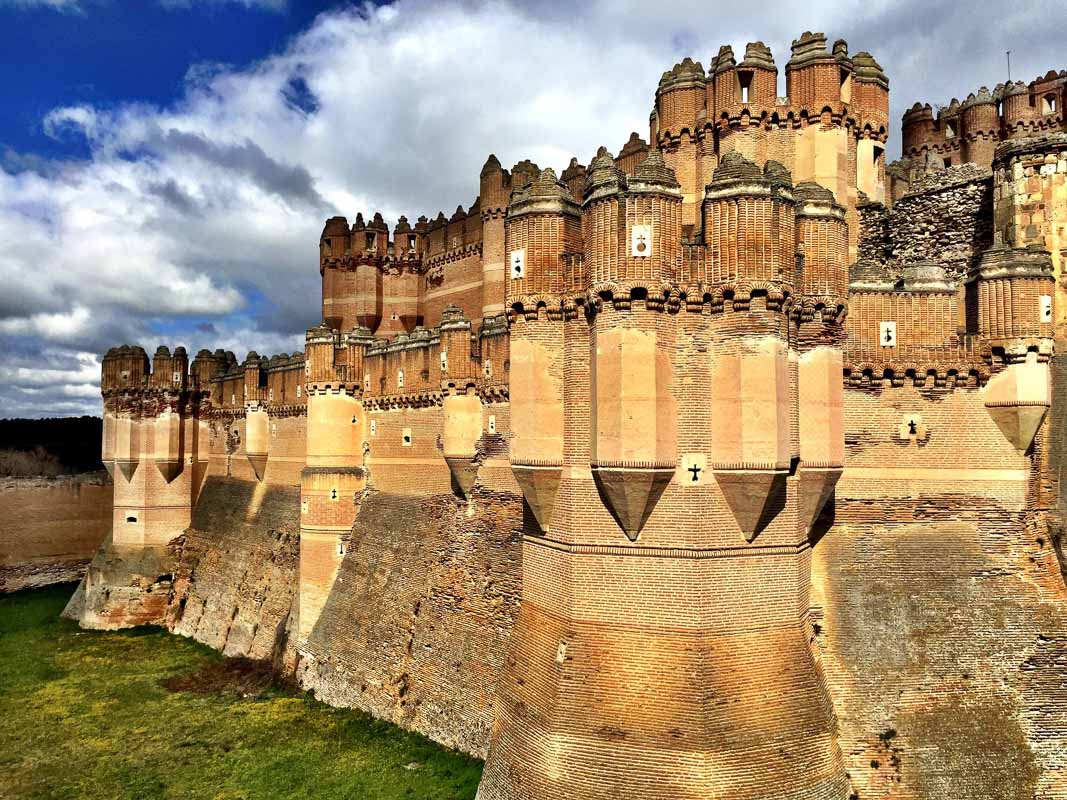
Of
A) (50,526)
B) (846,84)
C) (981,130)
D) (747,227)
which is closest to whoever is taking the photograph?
(747,227)

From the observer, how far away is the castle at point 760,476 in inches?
482

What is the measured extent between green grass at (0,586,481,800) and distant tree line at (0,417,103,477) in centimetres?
2896

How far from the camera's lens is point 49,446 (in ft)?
190

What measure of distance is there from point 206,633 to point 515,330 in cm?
2351

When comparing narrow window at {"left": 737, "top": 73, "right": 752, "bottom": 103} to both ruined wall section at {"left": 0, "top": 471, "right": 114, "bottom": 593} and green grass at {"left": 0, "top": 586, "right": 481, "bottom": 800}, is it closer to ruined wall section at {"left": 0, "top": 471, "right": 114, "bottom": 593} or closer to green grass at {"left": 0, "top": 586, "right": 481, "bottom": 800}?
green grass at {"left": 0, "top": 586, "right": 481, "bottom": 800}

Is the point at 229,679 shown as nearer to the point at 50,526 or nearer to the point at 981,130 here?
the point at 50,526

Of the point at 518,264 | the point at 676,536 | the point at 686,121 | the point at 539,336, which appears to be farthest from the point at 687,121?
the point at 676,536

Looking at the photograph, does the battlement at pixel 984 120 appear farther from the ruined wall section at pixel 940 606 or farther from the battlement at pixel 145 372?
the battlement at pixel 145 372

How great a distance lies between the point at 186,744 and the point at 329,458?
28.4 feet

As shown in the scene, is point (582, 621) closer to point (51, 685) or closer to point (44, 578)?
point (51, 685)

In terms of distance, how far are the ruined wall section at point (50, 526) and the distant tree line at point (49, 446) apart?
9.48 metres

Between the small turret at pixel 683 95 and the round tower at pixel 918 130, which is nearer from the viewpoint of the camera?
the small turret at pixel 683 95

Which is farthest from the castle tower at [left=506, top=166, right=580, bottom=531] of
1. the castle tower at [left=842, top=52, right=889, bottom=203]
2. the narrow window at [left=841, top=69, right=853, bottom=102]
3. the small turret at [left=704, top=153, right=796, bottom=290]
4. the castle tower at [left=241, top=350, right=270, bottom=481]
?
the castle tower at [left=241, top=350, right=270, bottom=481]

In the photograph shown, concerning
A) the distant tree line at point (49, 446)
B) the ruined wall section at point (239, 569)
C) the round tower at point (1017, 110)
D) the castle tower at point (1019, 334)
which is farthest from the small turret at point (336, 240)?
the castle tower at point (1019, 334)
